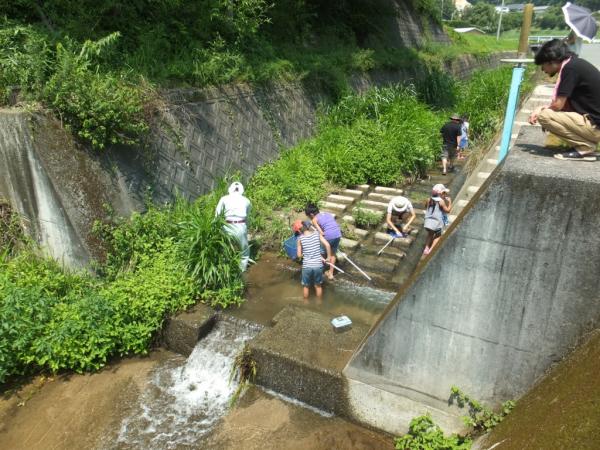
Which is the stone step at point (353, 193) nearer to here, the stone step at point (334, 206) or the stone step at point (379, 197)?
the stone step at point (379, 197)

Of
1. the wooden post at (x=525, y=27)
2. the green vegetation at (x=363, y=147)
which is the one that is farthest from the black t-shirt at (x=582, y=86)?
the wooden post at (x=525, y=27)

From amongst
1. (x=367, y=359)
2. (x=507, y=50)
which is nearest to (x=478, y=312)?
(x=367, y=359)

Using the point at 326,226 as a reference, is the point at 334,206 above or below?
below

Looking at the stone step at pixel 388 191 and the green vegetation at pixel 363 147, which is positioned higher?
the green vegetation at pixel 363 147

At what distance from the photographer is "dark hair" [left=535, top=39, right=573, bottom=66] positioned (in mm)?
3658

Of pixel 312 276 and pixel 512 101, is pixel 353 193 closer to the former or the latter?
pixel 312 276

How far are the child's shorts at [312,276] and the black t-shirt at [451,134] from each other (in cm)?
675

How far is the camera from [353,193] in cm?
996

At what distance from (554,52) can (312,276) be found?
4.25 metres

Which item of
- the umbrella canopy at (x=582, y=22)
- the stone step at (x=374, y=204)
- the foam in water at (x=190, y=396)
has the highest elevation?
the umbrella canopy at (x=582, y=22)

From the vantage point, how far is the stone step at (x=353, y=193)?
9883 millimetres

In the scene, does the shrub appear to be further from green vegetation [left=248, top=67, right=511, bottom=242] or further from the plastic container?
the plastic container

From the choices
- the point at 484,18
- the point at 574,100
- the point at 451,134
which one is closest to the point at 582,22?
the point at 574,100

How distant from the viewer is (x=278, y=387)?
5.03 metres
